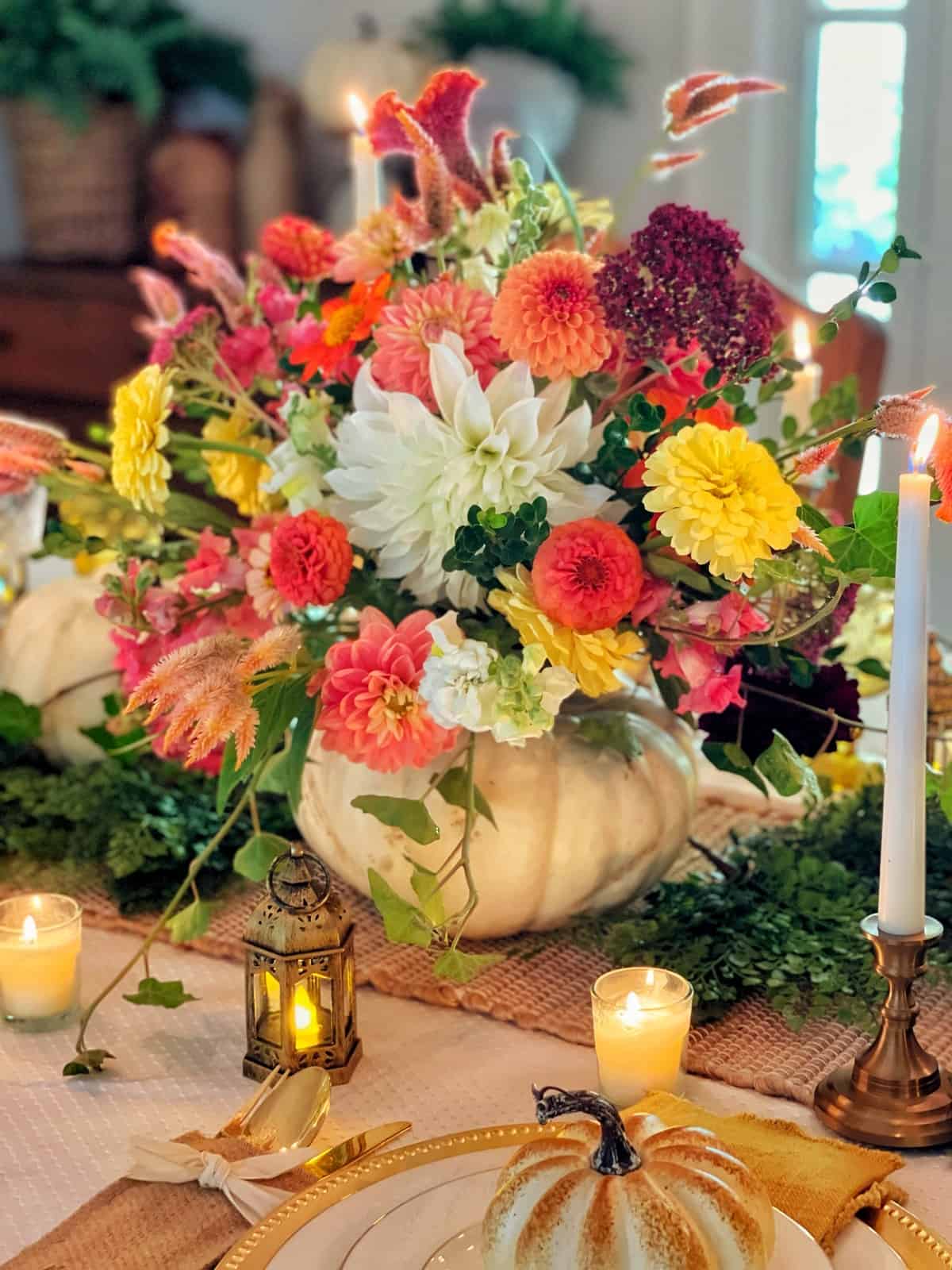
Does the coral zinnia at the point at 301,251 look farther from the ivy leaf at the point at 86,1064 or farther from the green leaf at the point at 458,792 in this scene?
the ivy leaf at the point at 86,1064

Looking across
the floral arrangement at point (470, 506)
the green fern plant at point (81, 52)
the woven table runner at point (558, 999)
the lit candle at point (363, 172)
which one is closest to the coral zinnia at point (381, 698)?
the floral arrangement at point (470, 506)

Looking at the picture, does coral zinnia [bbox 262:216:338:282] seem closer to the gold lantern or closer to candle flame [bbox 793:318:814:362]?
candle flame [bbox 793:318:814:362]

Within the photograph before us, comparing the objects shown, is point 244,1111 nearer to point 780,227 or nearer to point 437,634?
point 437,634

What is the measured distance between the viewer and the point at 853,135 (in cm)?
291

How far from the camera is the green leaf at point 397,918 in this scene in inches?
31.4

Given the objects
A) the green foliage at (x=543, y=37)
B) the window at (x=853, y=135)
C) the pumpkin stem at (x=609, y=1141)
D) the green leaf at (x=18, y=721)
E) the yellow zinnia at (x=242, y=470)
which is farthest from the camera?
the green foliage at (x=543, y=37)

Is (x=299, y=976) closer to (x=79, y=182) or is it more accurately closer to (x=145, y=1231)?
(x=145, y=1231)

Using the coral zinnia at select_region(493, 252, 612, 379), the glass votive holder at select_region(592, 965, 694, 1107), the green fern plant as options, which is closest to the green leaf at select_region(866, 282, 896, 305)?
the coral zinnia at select_region(493, 252, 612, 379)

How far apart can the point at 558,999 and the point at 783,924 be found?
14 cm

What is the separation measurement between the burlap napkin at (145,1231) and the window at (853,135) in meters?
2.40

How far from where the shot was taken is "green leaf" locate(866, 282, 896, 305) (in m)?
0.76

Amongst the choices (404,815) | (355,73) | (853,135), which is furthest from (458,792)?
(355,73)

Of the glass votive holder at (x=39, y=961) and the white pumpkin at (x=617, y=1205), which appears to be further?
the glass votive holder at (x=39, y=961)

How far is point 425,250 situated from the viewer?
0.95 meters
